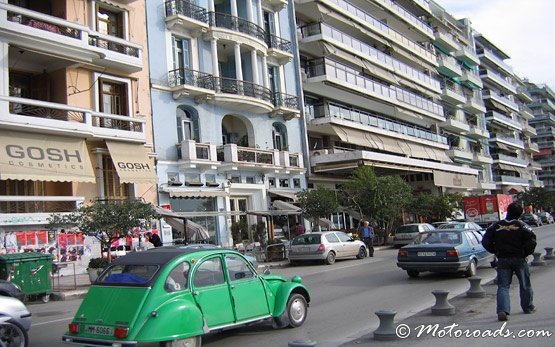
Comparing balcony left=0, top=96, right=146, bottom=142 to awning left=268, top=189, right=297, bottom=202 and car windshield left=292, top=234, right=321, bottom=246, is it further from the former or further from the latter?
awning left=268, top=189, right=297, bottom=202

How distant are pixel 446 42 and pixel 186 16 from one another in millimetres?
44678

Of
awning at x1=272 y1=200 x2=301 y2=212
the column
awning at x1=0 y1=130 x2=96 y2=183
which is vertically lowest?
awning at x1=272 y1=200 x2=301 y2=212

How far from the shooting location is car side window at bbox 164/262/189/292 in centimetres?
693

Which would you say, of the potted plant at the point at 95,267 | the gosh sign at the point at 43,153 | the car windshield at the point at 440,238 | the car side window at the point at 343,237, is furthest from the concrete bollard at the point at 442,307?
the gosh sign at the point at 43,153

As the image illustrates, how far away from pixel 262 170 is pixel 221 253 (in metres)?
23.1

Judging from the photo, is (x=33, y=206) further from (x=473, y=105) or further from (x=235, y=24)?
(x=473, y=105)

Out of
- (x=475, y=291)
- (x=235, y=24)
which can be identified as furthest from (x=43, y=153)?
(x=475, y=291)

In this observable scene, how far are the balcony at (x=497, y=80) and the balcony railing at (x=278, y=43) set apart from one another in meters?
53.9

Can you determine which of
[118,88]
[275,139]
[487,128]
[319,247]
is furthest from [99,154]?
[487,128]

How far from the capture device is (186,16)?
1077 inches

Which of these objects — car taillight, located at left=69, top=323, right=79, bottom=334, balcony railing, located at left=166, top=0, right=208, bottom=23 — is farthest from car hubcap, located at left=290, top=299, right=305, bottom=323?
balcony railing, located at left=166, top=0, right=208, bottom=23

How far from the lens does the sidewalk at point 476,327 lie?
7191 mm

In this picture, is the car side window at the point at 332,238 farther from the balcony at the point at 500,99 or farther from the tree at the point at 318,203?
the balcony at the point at 500,99

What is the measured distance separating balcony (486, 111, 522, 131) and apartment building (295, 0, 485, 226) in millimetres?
18100
